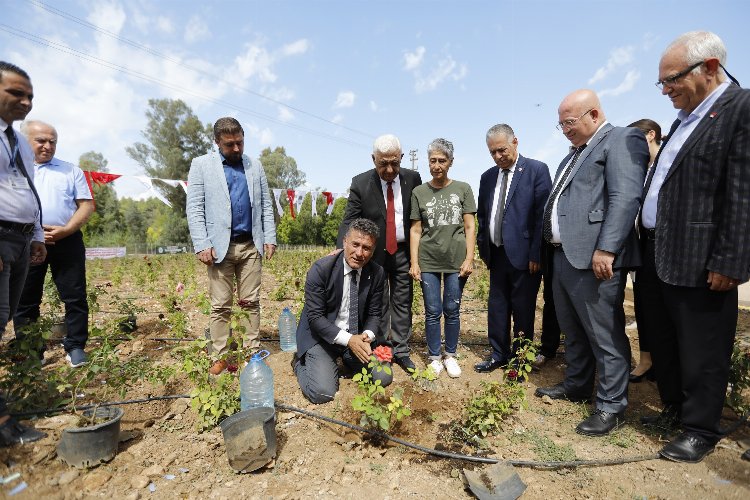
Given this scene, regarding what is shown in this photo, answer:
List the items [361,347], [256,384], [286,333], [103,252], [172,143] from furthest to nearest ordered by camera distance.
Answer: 1. [172,143]
2. [103,252]
3. [286,333]
4. [361,347]
5. [256,384]

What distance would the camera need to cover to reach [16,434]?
229cm

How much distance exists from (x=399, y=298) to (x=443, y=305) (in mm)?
434

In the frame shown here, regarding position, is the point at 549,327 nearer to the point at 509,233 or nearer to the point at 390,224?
the point at 509,233

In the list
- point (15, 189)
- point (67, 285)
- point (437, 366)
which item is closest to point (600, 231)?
point (437, 366)

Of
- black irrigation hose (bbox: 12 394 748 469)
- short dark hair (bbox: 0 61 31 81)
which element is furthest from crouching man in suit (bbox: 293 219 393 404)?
short dark hair (bbox: 0 61 31 81)

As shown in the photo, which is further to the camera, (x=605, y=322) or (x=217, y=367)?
(x=217, y=367)

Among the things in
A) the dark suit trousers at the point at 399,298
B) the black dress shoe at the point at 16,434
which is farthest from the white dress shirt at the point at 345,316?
the black dress shoe at the point at 16,434

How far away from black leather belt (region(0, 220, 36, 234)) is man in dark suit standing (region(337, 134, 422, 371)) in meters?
2.24

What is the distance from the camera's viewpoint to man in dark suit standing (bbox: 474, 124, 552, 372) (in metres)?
3.34

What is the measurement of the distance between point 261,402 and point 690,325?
278 cm

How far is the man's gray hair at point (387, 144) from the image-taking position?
332 centimetres

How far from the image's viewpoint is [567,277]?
2.75m

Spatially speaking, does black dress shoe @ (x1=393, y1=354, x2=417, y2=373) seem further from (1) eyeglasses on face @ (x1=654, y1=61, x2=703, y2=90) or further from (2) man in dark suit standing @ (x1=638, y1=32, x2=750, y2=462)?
(1) eyeglasses on face @ (x1=654, y1=61, x2=703, y2=90)

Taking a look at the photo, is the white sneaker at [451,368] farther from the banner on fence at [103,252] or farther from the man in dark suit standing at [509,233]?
the banner on fence at [103,252]
